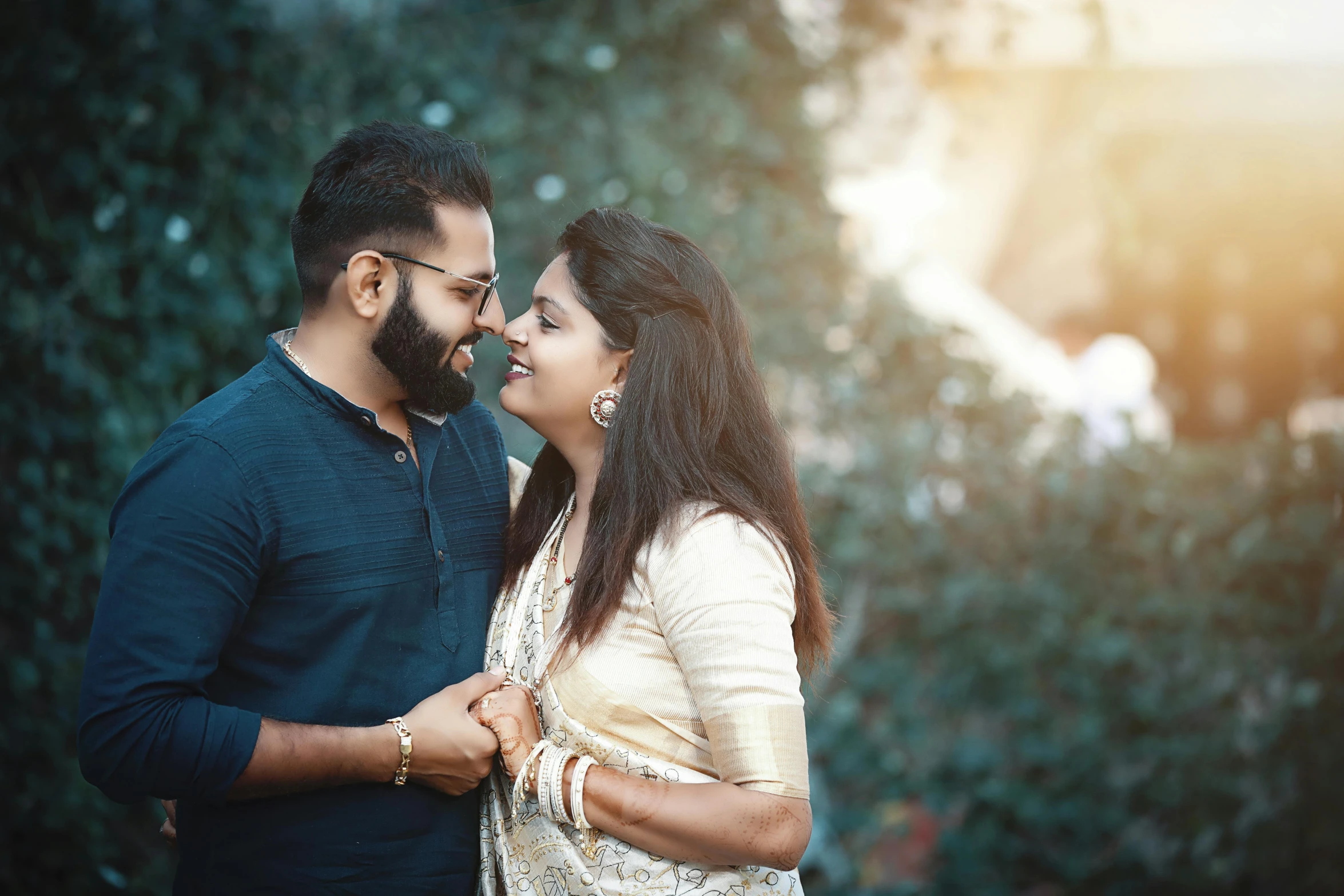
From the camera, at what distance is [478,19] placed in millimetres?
3547

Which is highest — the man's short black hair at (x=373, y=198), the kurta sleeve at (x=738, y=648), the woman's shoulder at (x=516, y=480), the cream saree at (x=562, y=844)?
the man's short black hair at (x=373, y=198)

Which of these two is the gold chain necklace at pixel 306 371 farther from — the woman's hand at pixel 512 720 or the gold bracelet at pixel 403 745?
the gold bracelet at pixel 403 745

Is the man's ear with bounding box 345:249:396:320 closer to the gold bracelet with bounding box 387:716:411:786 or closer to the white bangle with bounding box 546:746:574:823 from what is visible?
the gold bracelet with bounding box 387:716:411:786

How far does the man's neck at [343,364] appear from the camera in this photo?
200 centimetres

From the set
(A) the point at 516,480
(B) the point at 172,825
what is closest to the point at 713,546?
(A) the point at 516,480

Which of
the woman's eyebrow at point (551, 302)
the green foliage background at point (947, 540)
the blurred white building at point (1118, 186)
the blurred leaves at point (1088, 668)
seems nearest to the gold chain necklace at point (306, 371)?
the woman's eyebrow at point (551, 302)

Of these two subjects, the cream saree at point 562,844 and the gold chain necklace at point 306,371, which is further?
the gold chain necklace at point 306,371

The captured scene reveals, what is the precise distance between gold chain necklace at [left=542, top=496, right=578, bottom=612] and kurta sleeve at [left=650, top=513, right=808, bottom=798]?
25 centimetres

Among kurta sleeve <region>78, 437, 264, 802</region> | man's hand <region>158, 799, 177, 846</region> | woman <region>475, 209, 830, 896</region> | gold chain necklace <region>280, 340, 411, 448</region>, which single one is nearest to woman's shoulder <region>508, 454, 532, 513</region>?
woman <region>475, 209, 830, 896</region>

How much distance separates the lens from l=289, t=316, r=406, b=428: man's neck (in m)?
2.00

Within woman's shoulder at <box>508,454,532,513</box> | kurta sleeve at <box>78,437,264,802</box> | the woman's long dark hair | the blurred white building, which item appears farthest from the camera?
the blurred white building

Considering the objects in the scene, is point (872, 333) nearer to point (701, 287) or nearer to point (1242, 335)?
point (701, 287)

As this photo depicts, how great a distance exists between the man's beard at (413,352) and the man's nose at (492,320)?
0.07m

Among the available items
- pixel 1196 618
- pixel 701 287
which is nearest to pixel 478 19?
pixel 701 287
